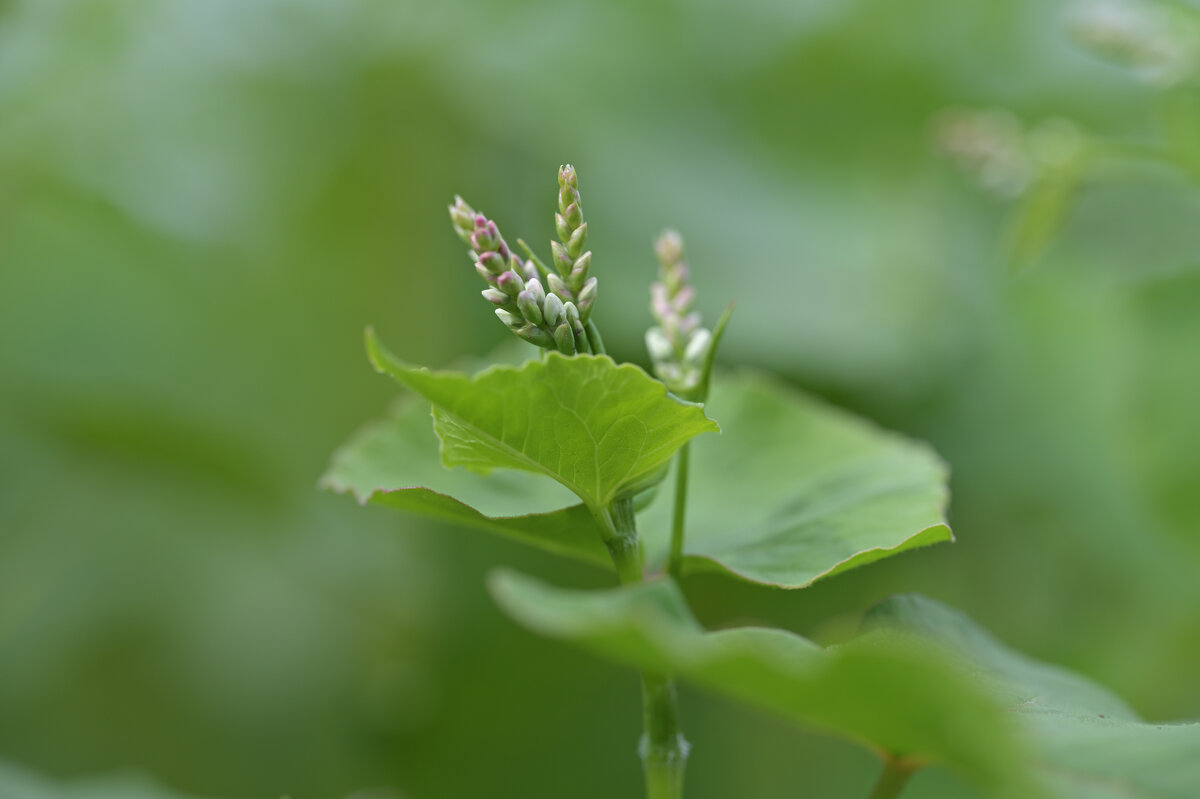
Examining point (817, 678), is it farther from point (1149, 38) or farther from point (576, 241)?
point (1149, 38)

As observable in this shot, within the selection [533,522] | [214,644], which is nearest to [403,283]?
[214,644]

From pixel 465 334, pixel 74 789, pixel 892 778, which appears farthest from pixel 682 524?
pixel 465 334

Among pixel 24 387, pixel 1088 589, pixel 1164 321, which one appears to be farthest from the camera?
pixel 24 387

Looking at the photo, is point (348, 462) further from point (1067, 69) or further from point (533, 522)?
point (1067, 69)

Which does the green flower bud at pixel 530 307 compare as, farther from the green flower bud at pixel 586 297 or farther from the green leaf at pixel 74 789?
the green leaf at pixel 74 789

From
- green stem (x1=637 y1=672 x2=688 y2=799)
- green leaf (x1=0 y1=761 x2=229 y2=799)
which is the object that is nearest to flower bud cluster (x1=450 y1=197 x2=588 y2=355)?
green stem (x1=637 y1=672 x2=688 y2=799)

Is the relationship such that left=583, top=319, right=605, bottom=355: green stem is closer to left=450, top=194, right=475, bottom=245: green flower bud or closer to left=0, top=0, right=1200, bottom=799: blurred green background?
left=450, top=194, right=475, bottom=245: green flower bud

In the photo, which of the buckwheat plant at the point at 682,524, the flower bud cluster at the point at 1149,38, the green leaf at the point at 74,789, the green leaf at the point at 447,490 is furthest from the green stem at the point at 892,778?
the flower bud cluster at the point at 1149,38
